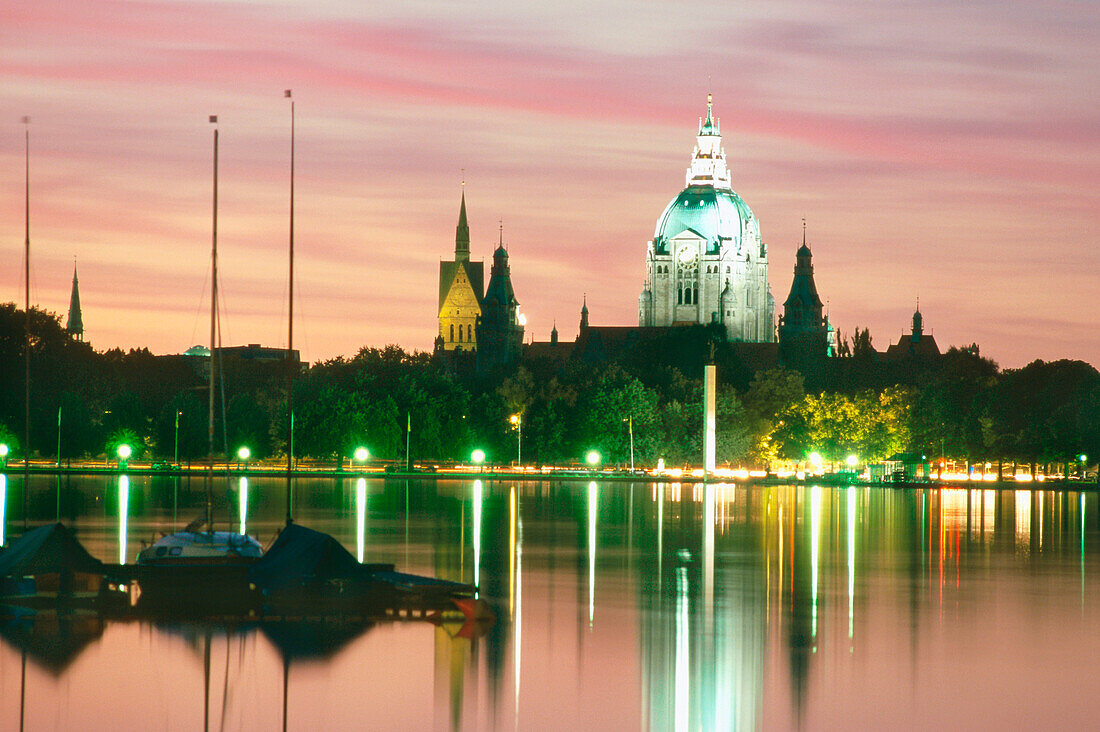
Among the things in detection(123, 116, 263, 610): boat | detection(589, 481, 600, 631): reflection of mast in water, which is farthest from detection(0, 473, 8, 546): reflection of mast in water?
detection(589, 481, 600, 631): reflection of mast in water

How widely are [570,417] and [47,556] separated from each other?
366 ft

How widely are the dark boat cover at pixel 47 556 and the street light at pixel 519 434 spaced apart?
356ft

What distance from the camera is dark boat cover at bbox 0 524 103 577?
36406 millimetres

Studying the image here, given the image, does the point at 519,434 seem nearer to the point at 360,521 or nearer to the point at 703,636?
the point at 360,521

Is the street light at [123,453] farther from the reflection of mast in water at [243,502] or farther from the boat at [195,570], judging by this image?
the boat at [195,570]

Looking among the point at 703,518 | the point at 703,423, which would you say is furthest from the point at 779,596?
the point at 703,423

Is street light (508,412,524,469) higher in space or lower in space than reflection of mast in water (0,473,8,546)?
higher

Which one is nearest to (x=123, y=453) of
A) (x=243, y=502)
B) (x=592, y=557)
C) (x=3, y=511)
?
(x=243, y=502)

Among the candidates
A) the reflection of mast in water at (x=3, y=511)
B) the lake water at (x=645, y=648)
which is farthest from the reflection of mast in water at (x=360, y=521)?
the reflection of mast in water at (x=3, y=511)

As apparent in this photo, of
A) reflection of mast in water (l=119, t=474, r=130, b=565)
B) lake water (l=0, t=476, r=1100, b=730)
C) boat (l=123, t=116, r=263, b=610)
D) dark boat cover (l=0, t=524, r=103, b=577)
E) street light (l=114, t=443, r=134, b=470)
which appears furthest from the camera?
street light (l=114, t=443, r=134, b=470)

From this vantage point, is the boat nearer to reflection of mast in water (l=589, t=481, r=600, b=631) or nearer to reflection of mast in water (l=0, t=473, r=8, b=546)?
reflection of mast in water (l=589, t=481, r=600, b=631)

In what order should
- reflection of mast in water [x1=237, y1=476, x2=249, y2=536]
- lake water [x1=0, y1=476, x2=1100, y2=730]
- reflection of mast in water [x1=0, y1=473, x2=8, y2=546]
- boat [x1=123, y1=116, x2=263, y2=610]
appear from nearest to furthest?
lake water [x1=0, y1=476, x2=1100, y2=730] < boat [x1=123, y1=116, x2=263, y2=610] < reflection of mast in water [x1=0, y1=473, x2=8, y2=546] < reflection of mast in water [x1=237, y1=476, x2=249, y2=536]

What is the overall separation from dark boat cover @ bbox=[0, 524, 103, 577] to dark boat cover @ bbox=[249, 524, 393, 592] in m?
3.72

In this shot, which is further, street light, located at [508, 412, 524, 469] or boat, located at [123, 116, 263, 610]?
street light, located at [508, 412, 524, 469]
